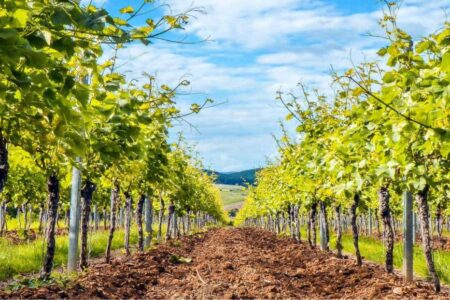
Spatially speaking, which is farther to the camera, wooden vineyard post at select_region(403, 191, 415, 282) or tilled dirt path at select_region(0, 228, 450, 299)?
wooden vineyard post at select_region(403, 191, 415, 282)

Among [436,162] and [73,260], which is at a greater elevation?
[436,162]

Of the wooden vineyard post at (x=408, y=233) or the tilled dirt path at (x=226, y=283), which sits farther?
the wooden vineyard post at (x=408, y=233)

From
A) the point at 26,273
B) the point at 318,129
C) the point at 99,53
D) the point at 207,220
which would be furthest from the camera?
the point at 207,220

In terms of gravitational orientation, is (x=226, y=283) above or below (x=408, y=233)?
below

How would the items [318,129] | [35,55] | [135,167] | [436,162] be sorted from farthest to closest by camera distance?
Result: [318,129] → [135,167] → [436,162] → [35,55]

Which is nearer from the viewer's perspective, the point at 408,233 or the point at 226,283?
the point at 226,283

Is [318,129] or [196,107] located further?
[318,129]

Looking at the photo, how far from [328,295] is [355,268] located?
252 cm

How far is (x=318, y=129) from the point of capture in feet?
39.9

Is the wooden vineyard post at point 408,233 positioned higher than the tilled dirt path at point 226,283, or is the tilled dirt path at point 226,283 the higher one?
the wooden vineyard post at point 408,233

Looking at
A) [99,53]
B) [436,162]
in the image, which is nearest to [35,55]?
[99,53]

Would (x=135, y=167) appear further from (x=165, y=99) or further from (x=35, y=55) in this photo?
(x=35, y=55)

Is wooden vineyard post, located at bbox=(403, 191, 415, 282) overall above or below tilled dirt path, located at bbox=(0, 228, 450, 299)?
above

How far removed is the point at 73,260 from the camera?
10109mm
